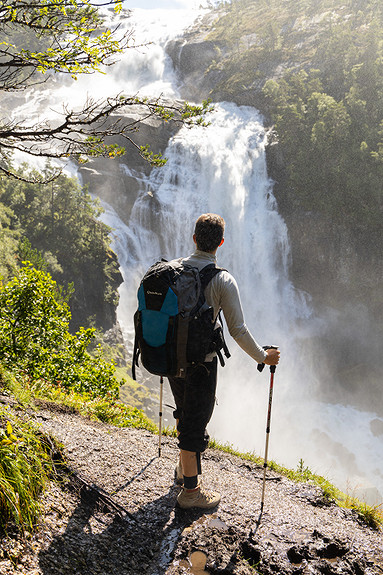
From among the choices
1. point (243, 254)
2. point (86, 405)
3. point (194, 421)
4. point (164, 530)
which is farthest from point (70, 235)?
point (164, 530)

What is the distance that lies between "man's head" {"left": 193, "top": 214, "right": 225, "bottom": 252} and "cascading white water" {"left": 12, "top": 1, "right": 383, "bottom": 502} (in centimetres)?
2297

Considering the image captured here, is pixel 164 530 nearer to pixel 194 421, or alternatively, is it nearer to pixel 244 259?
pixel 194 421

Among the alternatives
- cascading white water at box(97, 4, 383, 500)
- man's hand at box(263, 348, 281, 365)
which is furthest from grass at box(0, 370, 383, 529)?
cascading white water at box(97, 4, 383, 500)

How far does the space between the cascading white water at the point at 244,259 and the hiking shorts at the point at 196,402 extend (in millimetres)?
22394

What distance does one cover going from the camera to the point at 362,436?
24453 millimetres

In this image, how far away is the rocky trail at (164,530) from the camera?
2455mm

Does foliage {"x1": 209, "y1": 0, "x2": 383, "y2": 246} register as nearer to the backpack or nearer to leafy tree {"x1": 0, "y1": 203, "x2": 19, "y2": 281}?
leafy tree {"x1": 0, "y1": 203, "x2": 19, "y2": 281}

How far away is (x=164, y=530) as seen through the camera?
2998mm

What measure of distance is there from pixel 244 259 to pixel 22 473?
2797 cm

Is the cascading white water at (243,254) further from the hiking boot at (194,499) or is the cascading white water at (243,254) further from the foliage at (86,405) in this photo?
the hiking boot at (194,499)

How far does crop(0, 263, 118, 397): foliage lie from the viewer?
254 inches

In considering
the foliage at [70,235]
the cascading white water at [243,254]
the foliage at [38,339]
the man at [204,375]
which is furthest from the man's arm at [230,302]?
the foliage at [70,235]

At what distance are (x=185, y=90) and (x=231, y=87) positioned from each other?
10306 mm

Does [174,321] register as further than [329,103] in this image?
No
